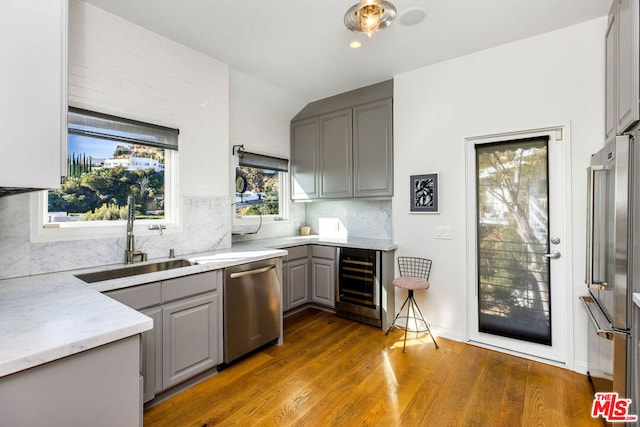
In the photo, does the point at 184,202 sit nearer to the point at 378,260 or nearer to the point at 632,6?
the point at 378,260

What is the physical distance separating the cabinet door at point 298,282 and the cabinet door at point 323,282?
9 centimetres

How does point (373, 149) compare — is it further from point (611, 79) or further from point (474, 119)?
point (611, 79)

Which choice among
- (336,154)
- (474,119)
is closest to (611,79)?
(474,119)

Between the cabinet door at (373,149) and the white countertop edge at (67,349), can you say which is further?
the cabinet door at (373,149)

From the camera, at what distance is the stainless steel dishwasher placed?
2432mm

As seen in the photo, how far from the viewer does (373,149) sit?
3.51 metres

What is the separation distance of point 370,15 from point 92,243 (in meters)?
2.48

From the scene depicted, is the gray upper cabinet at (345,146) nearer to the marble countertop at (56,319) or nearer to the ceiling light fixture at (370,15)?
the ceiling light fixture at (370,15)

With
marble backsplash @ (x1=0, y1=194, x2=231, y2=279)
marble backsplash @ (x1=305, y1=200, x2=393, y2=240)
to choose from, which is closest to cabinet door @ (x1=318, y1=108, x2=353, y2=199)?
marble backsplash @ (x1=305, y1=200, x2=393, y2=240)

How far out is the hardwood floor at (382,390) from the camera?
188 centimetres

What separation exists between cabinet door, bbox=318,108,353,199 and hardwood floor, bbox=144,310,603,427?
6.14 feet

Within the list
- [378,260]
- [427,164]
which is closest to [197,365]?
[378,260]

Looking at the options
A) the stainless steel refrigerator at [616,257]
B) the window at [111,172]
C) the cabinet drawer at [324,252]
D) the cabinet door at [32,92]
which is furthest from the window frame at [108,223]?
the stainless steel refrigerator at [616,257]

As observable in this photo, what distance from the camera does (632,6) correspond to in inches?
63.7
